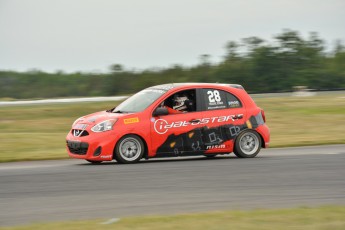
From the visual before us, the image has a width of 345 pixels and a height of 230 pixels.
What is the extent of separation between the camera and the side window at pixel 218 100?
1428 centimetres

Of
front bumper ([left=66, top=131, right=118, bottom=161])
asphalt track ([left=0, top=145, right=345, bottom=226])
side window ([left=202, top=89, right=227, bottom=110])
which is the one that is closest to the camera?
asphalt track ([left=0, top=145, right=345, bottom=226])

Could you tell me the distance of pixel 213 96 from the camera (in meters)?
14.4

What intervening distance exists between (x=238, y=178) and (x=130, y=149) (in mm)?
2870

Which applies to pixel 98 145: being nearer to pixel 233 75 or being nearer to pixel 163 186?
pixel 163 186

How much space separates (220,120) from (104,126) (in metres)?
2.32

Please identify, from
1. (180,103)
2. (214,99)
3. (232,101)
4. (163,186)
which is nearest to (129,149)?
(180,103)

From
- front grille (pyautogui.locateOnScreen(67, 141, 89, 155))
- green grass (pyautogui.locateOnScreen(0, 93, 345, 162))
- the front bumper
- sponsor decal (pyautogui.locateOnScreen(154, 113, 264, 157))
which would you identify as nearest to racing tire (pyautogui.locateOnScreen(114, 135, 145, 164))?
the front bumper

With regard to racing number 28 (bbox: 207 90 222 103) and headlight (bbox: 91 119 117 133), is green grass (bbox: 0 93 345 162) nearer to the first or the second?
headlight (bbox: 91 119 117 133)

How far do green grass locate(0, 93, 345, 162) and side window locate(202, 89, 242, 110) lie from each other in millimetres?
3555

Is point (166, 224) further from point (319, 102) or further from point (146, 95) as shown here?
point (319, 102)

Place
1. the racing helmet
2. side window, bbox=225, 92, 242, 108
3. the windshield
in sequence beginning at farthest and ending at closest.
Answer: side window, bbox=225, 92, 242, 108 → the racing helmet → the windshield

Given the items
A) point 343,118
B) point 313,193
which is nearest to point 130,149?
point 313,193

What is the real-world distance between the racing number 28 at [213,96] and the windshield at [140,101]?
0.92m

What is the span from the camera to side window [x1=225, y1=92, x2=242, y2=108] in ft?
47.6
